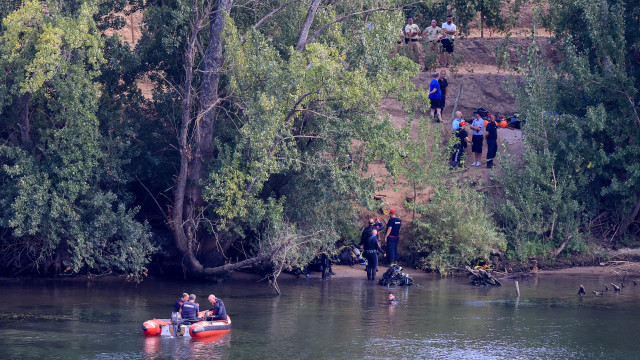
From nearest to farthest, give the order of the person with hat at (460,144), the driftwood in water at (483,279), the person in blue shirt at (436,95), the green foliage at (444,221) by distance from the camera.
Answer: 1. the driftwood in water at (483,279)
2. the green foliage at (444,221)
3. the person with hat at (460,144)
4. the person in blue shirt at (436,95)

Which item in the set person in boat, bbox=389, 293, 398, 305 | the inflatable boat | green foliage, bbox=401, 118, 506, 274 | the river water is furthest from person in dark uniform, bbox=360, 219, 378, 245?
the inflatable boat

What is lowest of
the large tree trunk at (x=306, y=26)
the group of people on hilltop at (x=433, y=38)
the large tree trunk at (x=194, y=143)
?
the large tree trunk at (x=194, y=143)

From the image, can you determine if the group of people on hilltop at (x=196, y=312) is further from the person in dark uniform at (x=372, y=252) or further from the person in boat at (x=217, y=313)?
the person in dark uniform at (x=372, y=252)

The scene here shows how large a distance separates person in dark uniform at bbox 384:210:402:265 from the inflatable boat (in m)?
10.3

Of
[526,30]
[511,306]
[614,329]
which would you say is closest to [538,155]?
[511,306]

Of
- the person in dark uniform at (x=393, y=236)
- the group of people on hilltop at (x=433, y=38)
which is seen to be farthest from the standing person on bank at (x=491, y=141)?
the person in dark uniform at (x=393, y=236)

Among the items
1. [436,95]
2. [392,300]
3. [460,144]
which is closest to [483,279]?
[392,300]

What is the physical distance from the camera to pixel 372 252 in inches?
1146

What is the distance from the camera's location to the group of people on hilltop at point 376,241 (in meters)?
29.0

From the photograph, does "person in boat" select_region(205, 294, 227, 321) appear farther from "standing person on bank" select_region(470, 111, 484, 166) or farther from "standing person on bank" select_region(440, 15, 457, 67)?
"standing person on bank" select_region(440, 15, 457, 67)

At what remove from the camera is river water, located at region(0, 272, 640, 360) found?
19.3m

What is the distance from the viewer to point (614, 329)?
21906 millimetres

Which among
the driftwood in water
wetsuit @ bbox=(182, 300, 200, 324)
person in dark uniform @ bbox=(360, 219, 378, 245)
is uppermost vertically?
person in dark uniform @ bbox=(360, 219, 378, 245)

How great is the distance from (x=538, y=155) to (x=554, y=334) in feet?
38.7
